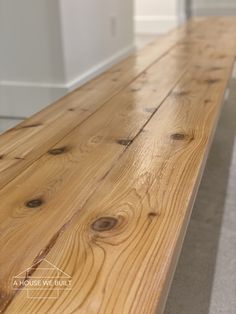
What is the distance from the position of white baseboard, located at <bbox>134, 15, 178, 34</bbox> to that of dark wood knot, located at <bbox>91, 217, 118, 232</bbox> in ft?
16.8

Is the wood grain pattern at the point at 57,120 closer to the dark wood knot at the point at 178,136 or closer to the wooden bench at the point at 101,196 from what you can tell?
the wooden bench at the point at 101,196

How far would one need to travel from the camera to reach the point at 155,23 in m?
5.47

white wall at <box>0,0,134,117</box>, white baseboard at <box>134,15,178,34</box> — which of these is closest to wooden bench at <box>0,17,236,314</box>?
white wall at <box>0,0,134,117</box>

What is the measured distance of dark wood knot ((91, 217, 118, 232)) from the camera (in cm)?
61

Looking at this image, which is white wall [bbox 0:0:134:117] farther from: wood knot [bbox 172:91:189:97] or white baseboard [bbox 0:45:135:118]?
A: wood knot [bbox 172:91:189:97]

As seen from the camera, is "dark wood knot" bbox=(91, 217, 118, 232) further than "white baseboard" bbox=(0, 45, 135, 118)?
No

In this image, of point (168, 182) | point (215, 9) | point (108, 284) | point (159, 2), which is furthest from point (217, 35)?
point (215, 9)

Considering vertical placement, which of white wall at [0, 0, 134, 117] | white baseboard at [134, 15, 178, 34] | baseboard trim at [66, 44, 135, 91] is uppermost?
white wall at [0, 0, 134, 117]

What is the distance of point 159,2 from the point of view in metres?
5.37

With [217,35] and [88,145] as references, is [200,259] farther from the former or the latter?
[217,35]

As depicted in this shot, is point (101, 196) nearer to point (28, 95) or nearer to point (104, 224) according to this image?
point (104, 224)

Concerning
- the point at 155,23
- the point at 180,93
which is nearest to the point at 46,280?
the point at 180,93

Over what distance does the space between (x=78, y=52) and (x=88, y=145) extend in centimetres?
157

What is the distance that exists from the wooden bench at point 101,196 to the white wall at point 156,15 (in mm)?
4298
